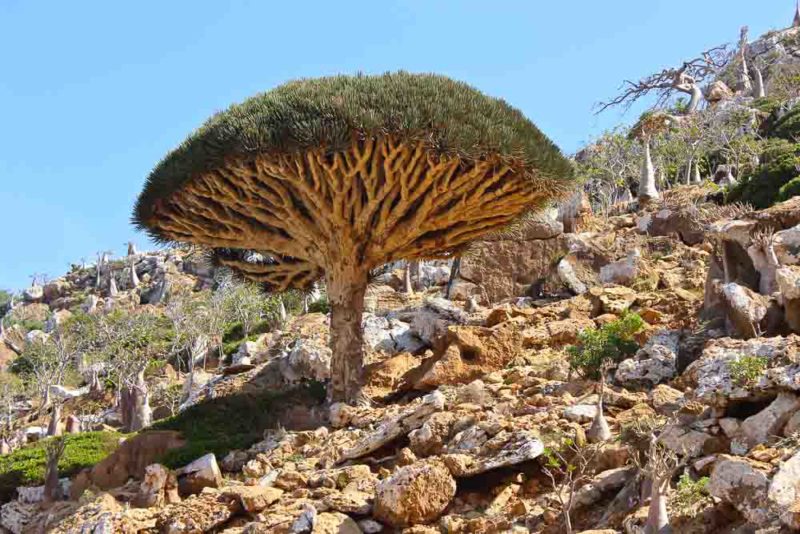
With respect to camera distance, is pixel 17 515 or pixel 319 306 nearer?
pixel 17 515

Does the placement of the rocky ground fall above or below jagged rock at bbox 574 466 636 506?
above

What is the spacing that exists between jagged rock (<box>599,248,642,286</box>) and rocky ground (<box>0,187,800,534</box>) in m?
0.04

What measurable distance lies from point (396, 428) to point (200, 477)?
2096mm

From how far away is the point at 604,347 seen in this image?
8.60m

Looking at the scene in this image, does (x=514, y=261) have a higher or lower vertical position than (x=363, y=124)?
lower

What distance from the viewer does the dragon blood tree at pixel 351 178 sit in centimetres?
894

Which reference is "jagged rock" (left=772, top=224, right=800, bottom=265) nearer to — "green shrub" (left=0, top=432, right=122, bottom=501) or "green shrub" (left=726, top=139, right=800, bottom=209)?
"green shrub" (left=726, top=139, right=800, bottom=209)

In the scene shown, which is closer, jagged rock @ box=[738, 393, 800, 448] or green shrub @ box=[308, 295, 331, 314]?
jagged rock @ box=[738, 393, 800, 448]

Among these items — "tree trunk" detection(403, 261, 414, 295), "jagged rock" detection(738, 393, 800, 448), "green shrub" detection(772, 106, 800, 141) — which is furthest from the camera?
"green shrub" detection(772, 106, 800, 141)

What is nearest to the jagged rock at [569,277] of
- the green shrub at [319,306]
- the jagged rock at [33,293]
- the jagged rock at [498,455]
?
the jagged rock at [498,455]

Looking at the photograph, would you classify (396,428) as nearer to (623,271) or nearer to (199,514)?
(199,514)

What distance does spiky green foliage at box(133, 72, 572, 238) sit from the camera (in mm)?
8867

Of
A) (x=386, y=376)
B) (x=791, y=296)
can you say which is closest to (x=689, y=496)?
(x=791, y=296)

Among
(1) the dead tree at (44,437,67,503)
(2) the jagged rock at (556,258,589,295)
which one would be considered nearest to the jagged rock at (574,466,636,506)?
(1) the dead tree at (44,437,67,503)
